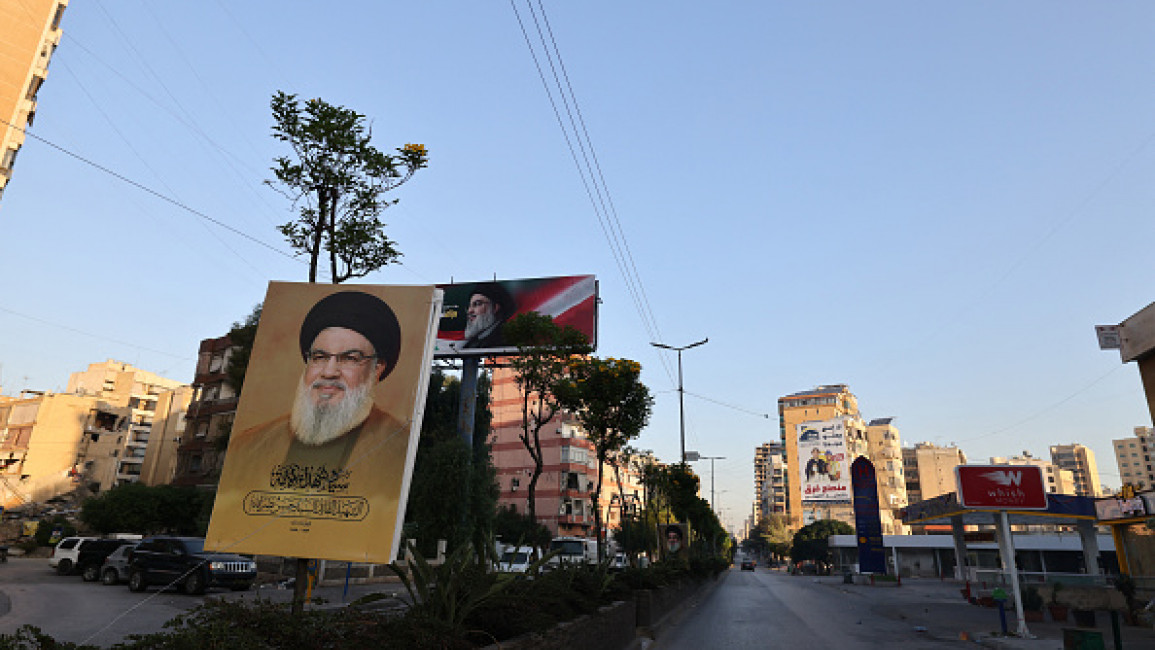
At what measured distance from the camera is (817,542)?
8675 cm

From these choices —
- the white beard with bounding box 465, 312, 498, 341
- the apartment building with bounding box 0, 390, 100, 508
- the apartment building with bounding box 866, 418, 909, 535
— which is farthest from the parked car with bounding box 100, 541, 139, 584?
the apartment building with bounding box 866, 418, 909, 535

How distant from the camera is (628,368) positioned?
69.7 feet

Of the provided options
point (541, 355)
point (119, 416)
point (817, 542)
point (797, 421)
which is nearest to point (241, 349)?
point (541, 355)

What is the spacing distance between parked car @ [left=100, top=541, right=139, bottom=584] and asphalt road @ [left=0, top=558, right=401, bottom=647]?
0.30 m

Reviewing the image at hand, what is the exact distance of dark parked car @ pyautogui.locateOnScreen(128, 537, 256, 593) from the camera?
19125 millimetres

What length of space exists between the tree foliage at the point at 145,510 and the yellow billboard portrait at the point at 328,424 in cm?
3619

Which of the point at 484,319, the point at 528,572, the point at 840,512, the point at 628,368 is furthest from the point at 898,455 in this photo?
the point at 528,572

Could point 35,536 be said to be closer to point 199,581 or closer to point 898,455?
point 199,581

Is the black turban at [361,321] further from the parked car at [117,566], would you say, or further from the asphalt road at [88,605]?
the parked car at [117,566]

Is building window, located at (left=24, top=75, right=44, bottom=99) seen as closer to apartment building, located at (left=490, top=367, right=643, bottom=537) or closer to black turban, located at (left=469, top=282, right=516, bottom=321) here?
black turban, located at (left=469, top=282, right=516, bottom=321)

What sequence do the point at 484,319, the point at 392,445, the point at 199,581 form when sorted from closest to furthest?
the point at 392,445 → the point at 199,581 → the point at 484,319

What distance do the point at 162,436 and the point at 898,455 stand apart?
137 m

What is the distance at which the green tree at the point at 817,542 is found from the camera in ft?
283

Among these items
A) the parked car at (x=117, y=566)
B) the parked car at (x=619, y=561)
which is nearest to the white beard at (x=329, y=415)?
the parked car at (x=619, y=561)
